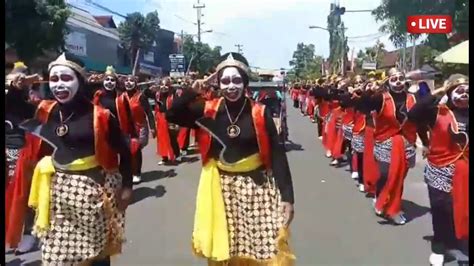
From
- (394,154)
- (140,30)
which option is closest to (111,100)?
(394,154)

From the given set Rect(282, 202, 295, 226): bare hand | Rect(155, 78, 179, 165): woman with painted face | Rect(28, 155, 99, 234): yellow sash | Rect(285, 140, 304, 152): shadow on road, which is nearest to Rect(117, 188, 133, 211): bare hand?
Rect(28, 155, 99, 234): yellow sash

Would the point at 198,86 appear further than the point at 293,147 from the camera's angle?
No

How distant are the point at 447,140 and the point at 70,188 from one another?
2.78 m

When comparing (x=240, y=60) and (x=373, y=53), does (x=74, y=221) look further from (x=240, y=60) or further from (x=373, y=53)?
(x=373, y=53)

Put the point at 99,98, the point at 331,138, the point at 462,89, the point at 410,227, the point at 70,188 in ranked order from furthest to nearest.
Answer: the point at 331,138 → the point at 99,98 → the point at 410,227 → the point at 462,89 → the point at 70,188

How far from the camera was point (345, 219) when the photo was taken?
7.45 m

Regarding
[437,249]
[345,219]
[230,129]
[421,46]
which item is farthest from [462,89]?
[421,46]

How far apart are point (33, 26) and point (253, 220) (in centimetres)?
1606

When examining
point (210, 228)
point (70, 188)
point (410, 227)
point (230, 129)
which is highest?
point (230, 129)

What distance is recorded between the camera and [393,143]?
23.9 ft

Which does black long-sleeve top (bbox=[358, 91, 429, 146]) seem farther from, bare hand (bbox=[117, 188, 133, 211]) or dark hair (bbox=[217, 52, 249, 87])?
bare hand (bbox=[117, 188, 133, 211])

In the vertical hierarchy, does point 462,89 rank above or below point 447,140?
above

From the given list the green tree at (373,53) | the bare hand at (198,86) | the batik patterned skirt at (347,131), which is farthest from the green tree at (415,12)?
the green tree at (373,53)

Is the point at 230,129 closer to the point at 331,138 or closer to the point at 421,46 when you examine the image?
the point at 331,138
